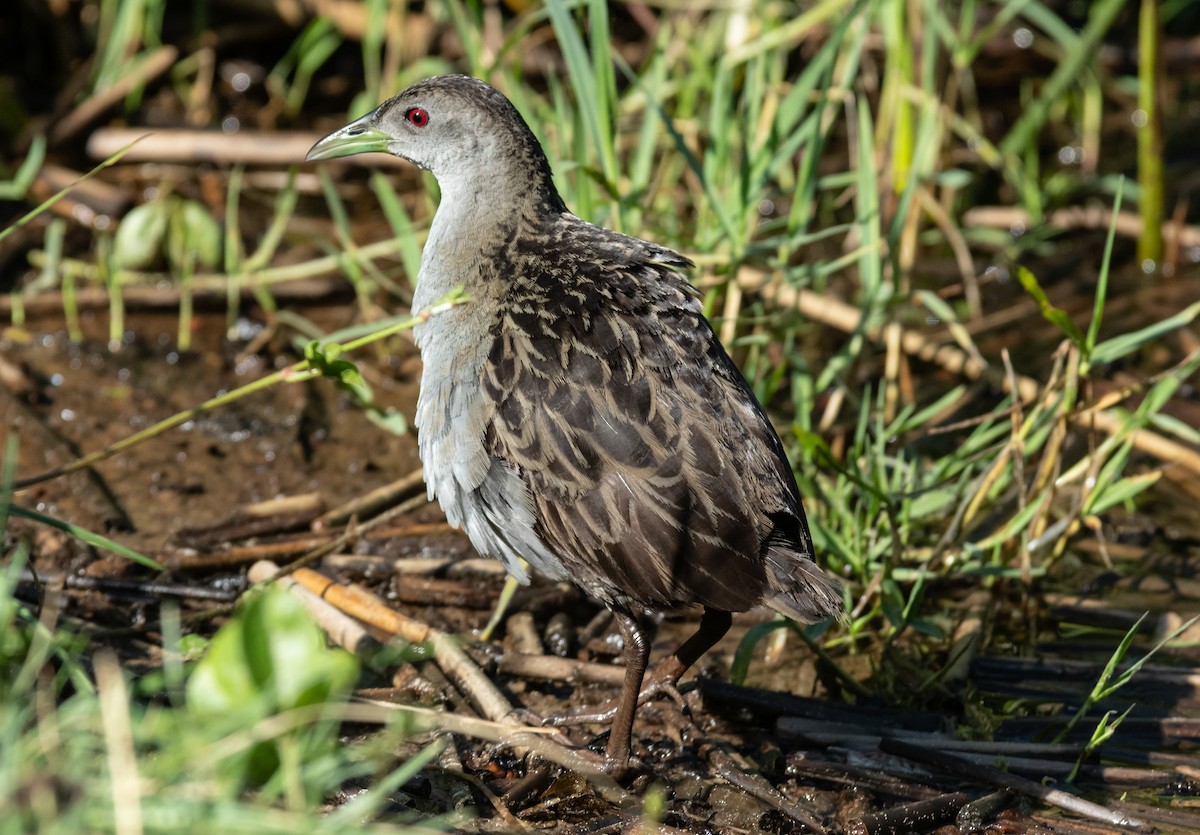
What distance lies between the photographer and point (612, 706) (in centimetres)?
336

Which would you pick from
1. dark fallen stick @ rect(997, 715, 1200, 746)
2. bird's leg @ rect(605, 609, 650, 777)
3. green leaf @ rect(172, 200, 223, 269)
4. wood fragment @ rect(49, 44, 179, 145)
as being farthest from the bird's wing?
wood fragment @ rect(49, 44, 179, 145)

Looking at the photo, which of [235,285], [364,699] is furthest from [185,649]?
[235,285]

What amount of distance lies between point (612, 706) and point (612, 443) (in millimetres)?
783

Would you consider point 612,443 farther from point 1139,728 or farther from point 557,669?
point 1139,728

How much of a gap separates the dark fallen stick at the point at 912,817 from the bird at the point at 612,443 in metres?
0.48

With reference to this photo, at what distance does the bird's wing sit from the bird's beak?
2.79ft

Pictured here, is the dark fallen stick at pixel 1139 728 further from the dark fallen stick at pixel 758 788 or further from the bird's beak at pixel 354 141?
the bird's beak at pixel 354 141

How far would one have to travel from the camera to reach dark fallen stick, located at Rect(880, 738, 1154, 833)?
9.68ft

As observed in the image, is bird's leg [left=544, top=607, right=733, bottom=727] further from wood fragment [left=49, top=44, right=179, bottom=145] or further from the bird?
wood fragment [left=49, top=44, right=179, bottom=145]

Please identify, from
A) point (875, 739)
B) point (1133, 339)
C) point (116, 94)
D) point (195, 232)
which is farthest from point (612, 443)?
point (116, 94)

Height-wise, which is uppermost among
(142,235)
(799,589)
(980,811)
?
(142,235)

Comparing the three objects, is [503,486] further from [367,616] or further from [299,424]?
[299,424]

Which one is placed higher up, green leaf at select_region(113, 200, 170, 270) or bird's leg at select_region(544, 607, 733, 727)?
green leaf at select_region(113, 200, 170, 270)

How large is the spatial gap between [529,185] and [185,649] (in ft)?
4.67
